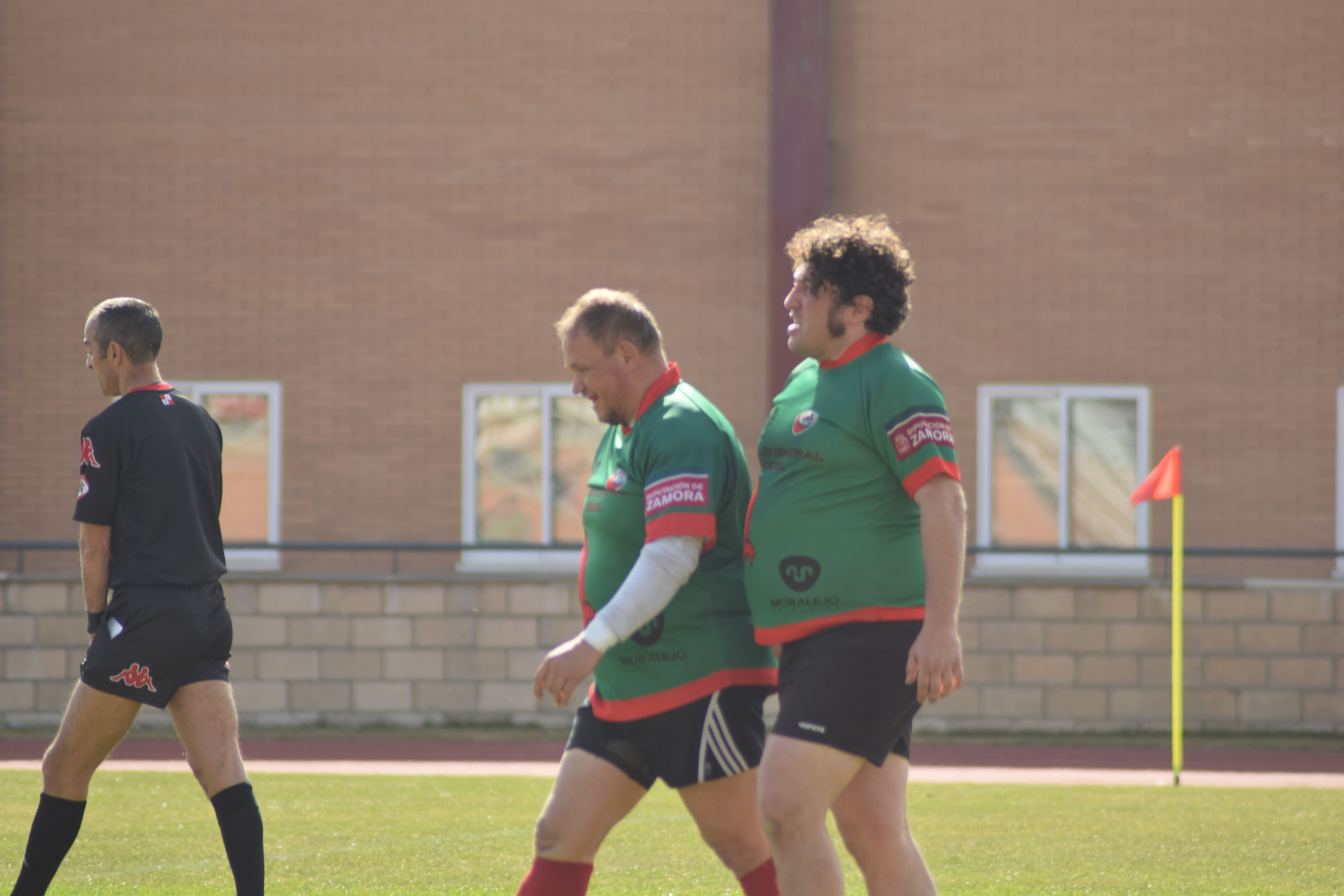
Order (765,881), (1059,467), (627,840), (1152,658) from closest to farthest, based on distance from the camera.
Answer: (765,881) < (627,840) < (1152,658) < (1059,467)

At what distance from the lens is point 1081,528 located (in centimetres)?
1302

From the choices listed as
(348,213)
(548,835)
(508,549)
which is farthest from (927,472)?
(348,213)

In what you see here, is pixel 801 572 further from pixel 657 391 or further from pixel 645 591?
pixel 657 391

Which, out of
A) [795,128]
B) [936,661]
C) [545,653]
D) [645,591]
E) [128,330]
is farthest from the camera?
[795,128]

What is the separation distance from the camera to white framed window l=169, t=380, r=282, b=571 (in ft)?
43.3

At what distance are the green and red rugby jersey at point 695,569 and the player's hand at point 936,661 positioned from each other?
19.7 inches

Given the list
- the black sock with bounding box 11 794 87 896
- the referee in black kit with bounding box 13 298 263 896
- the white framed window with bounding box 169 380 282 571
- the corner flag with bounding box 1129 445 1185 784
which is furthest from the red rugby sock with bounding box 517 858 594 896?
the white framed window with bounding box 169 380 282 571

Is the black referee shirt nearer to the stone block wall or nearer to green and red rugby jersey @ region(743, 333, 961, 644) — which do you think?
green and red rugby jersey @ region(743, 333, 961, 644)

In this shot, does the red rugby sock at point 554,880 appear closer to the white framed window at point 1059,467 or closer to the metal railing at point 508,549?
the metal railing at point 508,549

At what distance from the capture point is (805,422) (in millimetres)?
3473

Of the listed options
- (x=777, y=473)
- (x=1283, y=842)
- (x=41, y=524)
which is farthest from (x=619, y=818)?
(x=41, y=524)

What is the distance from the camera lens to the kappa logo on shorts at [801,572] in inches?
133

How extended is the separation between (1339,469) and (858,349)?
35.1 ft

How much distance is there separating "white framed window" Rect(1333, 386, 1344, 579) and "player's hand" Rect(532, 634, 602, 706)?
11.1 meters
